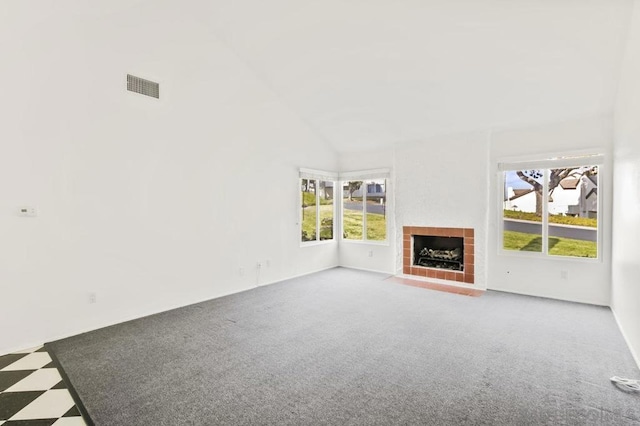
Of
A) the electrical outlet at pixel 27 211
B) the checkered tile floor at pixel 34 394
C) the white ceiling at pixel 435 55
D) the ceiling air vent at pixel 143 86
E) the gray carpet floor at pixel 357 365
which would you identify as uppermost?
the white ceiling at pixel 435 55

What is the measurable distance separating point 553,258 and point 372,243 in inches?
119

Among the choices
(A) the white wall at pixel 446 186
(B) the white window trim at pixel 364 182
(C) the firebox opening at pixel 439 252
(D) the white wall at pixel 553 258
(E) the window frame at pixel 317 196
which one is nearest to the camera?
(D) the white wall at pixel 553 258

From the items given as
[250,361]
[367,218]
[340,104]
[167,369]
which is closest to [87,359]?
[167,369]

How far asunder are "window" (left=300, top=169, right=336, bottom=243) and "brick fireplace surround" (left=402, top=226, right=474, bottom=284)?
5.39 feet

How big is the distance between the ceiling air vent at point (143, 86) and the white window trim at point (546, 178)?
5.04 metres

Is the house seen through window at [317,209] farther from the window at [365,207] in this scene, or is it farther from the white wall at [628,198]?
the white wall at [628,198]

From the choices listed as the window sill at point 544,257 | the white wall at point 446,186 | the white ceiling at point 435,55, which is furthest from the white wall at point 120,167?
the window sill at point 544,257

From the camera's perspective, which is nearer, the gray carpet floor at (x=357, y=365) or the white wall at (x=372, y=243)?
the gray carpet floor at (x=357, y=365)

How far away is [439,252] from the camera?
5.87 metres

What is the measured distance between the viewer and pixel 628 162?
121 inches

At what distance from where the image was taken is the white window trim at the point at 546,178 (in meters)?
4.25

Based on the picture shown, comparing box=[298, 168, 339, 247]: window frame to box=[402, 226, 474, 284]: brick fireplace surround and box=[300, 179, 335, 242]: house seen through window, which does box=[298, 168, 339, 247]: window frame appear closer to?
box=[300, 179, 335, 242]: house seen through window

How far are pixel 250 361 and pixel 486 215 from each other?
424cm

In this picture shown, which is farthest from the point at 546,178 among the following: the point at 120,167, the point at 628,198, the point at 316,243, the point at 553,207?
the point at 120,167
